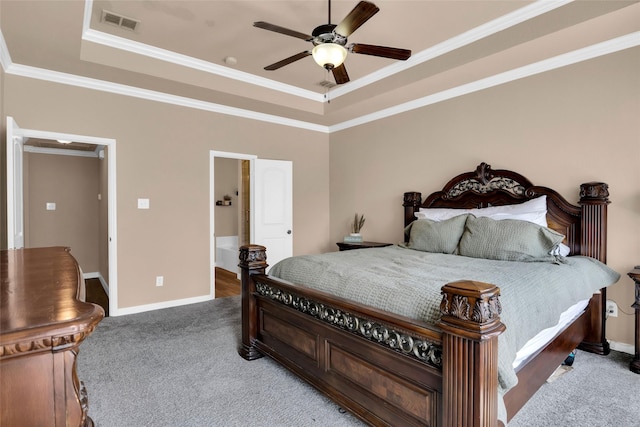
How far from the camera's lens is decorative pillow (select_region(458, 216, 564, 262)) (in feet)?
8.71

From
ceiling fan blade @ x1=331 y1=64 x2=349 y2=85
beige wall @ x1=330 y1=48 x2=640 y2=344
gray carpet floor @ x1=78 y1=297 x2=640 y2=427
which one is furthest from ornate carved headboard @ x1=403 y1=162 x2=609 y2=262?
ceiling fan blade @ x1=331 y1=64 x2=349 y2=85

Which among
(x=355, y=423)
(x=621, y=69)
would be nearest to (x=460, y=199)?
(x=621, y=69)

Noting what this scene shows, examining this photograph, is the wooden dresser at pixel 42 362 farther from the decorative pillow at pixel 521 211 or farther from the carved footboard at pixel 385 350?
the decorative pillow at pixel 521 211

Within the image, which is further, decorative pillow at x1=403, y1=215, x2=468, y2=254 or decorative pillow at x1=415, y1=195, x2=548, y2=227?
decorative pillow at x1=403, y1=215, x2=468, y2=254

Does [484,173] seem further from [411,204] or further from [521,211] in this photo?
[411,204]

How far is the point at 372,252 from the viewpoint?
10.7 feet

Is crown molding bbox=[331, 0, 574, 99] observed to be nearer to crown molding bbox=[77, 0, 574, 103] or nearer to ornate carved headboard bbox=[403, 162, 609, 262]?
crown molding bbox=[77, 0, 574, 103]

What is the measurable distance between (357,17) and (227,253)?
5442 mm

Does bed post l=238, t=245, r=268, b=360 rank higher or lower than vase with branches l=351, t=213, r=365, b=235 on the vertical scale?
lower

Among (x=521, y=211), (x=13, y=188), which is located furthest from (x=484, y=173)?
(x=13, y=188)

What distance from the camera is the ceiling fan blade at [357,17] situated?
6.57ft

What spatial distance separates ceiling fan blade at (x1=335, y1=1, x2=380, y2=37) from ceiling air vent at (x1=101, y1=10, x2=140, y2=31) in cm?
192

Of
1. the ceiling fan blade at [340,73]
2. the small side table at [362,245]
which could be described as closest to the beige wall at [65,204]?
the small side table at [362,245]

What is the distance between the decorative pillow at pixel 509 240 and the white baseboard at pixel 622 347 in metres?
1.09
